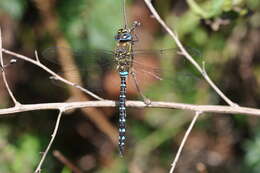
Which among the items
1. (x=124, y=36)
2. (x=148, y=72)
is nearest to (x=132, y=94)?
(x=148, y=72)

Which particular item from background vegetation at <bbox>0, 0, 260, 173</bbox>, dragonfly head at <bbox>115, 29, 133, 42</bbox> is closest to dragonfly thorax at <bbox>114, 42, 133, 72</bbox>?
dragonfly head at <bbox>115, 29, 133, 42</bbox>

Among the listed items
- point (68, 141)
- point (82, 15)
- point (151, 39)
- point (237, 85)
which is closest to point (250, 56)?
point (237, 85)

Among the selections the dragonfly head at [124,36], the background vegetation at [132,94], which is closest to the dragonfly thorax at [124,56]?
the dragonfly head at [124,36]

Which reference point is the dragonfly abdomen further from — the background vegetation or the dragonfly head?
the background vegetation

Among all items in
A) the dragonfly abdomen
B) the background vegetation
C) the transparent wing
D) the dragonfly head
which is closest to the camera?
the dragonfly abdomen

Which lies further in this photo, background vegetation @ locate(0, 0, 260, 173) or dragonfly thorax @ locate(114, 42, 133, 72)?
background vegetation @ locate(0, 0, 260, 173)

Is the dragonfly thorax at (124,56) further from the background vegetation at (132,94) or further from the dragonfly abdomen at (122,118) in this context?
the background vegetation at (132,94)

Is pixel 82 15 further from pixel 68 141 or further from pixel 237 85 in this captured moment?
pixel 237 85

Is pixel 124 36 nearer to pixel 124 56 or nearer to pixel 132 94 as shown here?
pixel 124 56
